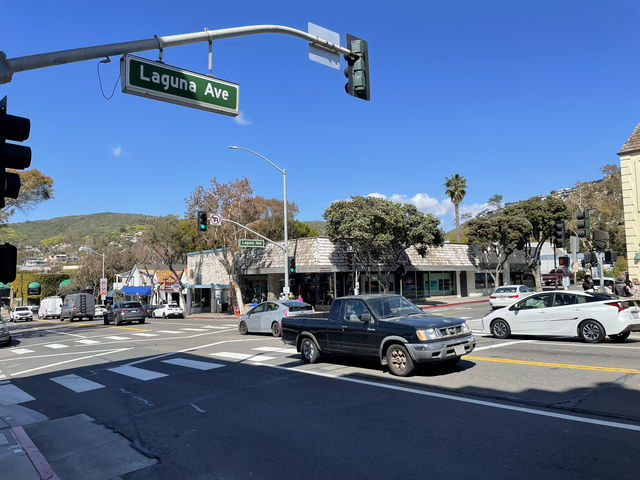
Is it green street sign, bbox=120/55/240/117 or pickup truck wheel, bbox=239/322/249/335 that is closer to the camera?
green street sign, bbox=120/55/240/117

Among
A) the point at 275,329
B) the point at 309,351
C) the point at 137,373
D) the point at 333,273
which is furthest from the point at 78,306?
the point at 309,351

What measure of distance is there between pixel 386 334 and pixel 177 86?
19.2 feet

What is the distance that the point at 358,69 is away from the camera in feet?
27.9

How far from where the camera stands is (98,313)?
159ft

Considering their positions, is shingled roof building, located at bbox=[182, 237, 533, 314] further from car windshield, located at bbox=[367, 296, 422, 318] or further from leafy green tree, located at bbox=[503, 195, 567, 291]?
car windshield, located at bbox=[367, 296, 422, 318]

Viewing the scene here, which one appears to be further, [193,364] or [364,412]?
[193,364]

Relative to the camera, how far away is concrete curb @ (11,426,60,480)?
520 centimetres

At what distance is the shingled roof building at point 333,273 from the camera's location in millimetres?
35531

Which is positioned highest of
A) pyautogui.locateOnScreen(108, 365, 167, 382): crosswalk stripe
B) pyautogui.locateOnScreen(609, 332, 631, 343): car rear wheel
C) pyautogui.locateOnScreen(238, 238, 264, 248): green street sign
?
pyautogui.locateOnScreen(238, 238, 264, 248): green street sign

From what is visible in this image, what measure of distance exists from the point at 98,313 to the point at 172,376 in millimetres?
42609

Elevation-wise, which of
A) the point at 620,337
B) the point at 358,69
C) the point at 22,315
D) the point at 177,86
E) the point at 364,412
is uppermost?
the point at 358,69

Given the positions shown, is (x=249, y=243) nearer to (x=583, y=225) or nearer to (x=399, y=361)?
(x=583, y=225)

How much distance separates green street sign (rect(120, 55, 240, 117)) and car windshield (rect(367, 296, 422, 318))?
494 centimetres

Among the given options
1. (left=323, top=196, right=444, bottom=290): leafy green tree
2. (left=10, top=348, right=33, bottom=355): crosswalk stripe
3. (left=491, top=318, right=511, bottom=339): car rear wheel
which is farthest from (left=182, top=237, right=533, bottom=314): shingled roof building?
(left=491, top=318, right=511, bottom=339): car rear wheel
